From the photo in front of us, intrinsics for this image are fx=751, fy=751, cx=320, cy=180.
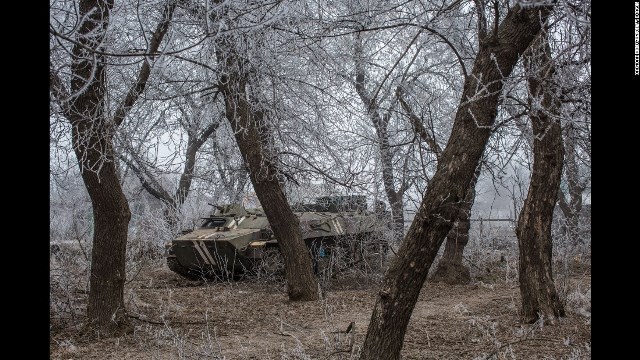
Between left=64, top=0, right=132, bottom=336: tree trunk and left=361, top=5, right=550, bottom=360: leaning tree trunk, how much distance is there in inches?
141

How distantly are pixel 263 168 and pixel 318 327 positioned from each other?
2.72 metres

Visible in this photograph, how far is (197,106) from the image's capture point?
11695mm

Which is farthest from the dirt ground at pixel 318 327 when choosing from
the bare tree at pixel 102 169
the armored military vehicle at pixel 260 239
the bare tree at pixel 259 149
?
the armored military vehicle at pixel 260 239

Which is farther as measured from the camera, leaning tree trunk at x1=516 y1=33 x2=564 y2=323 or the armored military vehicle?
the armored military vehicle

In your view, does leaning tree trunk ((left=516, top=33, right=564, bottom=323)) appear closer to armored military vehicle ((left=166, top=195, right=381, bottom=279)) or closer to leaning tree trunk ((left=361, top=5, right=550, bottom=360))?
leaning tree trunk ((left=361, top=5, right=550, bottom=360))

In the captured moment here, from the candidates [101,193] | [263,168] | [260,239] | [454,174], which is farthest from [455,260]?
[454,174]

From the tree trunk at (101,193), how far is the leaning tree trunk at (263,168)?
6.30 feet

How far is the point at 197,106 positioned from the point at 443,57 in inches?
222

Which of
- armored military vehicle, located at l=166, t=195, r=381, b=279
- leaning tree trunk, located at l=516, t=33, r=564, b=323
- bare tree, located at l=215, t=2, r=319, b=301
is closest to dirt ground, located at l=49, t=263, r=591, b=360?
leaning tree trunk, located at l=516, t=33, r=564, b=323

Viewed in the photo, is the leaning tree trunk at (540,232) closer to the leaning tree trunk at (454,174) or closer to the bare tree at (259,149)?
the leaning tree trunk at (454,174)

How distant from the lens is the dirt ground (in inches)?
269

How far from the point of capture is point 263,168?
10656 mm

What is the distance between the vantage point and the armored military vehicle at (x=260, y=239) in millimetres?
14047
